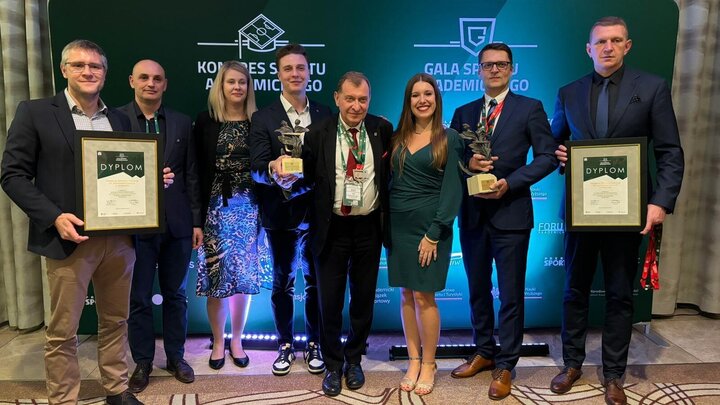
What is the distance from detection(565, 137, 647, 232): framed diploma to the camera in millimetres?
2521

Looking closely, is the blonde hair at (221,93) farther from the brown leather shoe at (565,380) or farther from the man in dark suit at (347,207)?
the brown leather shoe at (565,380)

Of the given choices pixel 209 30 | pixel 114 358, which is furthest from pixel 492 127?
pixel 114 358

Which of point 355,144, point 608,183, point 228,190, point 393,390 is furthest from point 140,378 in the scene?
point 608,183

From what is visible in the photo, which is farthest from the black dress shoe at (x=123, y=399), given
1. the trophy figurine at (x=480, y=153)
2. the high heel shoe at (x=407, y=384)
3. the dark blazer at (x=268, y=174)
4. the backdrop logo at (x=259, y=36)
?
the backdrop logo at (x=259, y=36)

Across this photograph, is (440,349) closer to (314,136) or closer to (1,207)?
(314,136)

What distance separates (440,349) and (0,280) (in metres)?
3.37

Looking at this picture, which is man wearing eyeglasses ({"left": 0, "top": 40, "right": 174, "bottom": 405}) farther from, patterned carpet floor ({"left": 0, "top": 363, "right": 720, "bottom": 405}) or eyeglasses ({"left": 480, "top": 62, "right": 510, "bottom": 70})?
eyeglasses ({"left": 480, "top": 62, "right": 510, "bottom": 70})

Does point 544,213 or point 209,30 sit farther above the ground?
point 209,30

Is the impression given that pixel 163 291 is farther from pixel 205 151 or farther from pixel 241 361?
pixel 205 151

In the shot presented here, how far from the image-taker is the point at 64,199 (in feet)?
7.22

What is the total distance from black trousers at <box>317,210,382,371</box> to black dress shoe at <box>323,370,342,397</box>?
3 centimetres

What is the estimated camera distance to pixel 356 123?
8.74 feet

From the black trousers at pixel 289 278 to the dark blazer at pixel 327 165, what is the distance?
10.4 inches

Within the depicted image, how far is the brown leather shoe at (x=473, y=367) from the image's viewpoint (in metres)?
2.99
